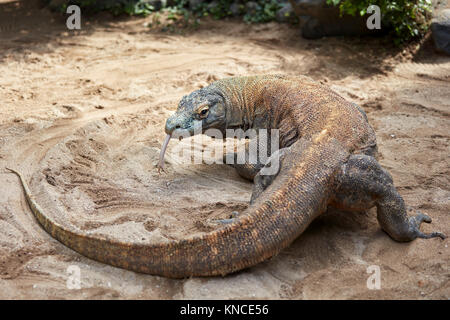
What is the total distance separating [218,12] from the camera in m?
8.92

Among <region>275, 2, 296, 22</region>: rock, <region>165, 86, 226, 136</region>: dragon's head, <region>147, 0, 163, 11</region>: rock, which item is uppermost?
<region>147, 0, 163, 11</region>: rock

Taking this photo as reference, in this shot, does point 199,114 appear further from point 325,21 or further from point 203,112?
point 325,21

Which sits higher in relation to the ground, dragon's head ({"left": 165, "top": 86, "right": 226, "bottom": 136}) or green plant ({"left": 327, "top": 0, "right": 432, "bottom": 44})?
green plant ({"left": 327, "top": 0, "right": 432, "bottom": 44})

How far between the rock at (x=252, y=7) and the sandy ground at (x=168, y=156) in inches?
15.7

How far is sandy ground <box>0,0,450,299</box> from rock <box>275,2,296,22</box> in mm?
219

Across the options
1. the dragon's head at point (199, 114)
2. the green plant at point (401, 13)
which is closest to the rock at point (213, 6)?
the green plant at point (401, 13)

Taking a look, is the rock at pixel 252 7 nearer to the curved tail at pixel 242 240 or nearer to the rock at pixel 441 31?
the rock at pixel 441 31

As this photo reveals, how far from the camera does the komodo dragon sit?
119 inches

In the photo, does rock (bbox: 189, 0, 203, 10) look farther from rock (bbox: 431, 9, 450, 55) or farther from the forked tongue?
the forked tongue

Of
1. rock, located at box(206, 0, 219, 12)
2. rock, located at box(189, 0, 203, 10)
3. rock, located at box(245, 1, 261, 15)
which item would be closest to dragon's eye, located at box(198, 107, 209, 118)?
rock, located at box(245, 1, 261, 15)

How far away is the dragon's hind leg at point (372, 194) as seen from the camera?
11.0ft

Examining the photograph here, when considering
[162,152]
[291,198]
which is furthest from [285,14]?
[291,198]

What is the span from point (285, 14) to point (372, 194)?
18.4ft

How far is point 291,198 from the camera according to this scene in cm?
316
